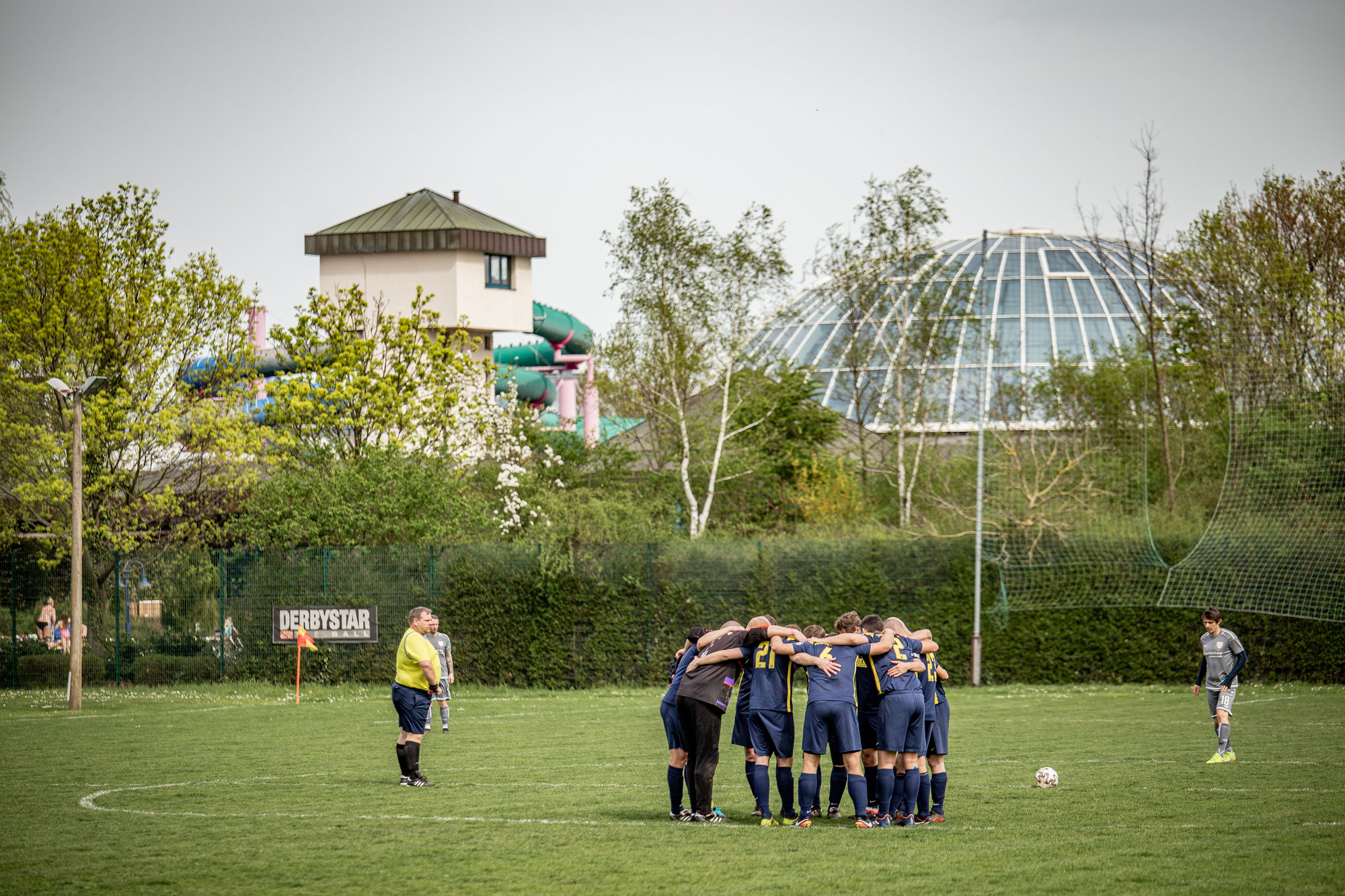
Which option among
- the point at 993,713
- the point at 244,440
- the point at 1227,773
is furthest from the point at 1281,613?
the point at 244,440

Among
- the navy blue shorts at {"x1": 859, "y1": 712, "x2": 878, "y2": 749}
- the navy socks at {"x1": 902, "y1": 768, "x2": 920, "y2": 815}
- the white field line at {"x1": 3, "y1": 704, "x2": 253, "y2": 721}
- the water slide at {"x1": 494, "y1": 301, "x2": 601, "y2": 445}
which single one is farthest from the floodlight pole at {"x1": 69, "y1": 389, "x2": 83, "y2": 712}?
the water slide at {"x1": 494, "y1": 301, "x2": 601, "y2": 445}

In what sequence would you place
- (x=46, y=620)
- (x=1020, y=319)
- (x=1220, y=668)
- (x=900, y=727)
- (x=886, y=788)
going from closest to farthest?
(x=900, y=727), (x=886, y=788), (x=1220, y=668), (x=46, y=620), (x=1020, y=319)

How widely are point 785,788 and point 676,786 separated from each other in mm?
928

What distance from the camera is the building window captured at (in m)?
48.8

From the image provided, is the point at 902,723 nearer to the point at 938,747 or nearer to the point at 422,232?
the point at 938,747

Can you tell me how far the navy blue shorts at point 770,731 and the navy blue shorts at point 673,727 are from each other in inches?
22.9

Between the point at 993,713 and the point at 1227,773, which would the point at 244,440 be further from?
the point at 1227,773

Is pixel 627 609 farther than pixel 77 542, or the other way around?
pixel 627 609

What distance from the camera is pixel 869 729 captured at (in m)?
11.5

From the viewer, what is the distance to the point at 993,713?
21.5 meters

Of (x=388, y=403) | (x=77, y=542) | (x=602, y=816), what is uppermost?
(x=388, y=403)

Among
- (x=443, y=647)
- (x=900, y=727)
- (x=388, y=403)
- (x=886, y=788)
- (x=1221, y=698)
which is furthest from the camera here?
(x=388, y=403)

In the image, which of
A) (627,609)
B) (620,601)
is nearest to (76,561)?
(620,601)

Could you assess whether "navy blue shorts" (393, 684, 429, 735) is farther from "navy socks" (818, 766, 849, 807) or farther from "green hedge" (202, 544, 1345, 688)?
"green hedge" (202, 544, 1345, 688)
